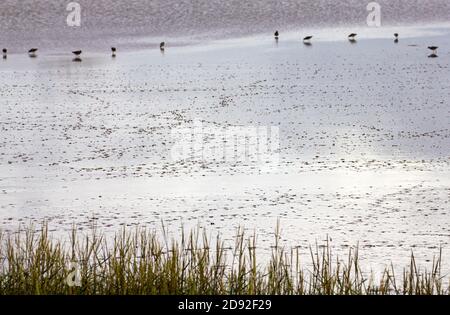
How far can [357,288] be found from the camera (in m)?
18.5

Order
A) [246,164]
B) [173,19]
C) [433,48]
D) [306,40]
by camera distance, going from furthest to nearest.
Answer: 1. [173,19]
2. [306,40]
3. [433,48]
4. [246,164]

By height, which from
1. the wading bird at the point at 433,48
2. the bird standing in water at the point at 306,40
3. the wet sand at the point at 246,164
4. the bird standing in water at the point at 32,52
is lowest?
the wet sand at the point at 246,164

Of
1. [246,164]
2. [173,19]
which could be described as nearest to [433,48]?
[246,164]

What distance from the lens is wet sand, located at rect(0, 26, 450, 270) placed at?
2781 centimetres

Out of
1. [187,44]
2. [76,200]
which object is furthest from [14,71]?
[76,200]

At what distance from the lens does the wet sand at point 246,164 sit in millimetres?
27812

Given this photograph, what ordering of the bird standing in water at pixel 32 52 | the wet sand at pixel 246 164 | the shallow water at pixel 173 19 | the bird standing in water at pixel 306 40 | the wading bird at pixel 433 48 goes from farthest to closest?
the shallow water at pixel 173 19
the bird standing in water at pixel 306 40
the bird standing in water at pixel 32 52
the wading bird at pixel 433 48
the wet sand at pixel 246 164

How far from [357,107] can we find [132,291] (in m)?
34.2

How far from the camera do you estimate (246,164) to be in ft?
117

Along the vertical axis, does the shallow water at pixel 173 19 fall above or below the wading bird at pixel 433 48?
above

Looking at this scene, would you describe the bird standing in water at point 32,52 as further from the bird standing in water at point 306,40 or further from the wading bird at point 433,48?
the wading bird at point 433,48

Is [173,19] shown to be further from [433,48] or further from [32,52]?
[433,48]

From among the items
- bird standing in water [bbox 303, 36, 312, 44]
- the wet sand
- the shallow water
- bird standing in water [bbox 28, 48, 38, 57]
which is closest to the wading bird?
the wet sand

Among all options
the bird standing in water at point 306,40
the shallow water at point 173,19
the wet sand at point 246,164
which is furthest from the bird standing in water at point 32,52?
the bird standing in water at point 306,40
